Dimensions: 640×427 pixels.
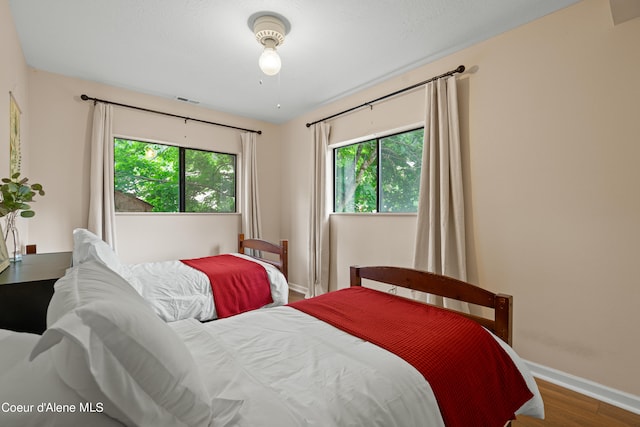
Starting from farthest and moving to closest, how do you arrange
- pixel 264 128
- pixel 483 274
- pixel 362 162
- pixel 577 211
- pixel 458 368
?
pixel 264 128 < pixel 362 162 < pixel 483 274 < pixel 577 211 < pixel 458 368

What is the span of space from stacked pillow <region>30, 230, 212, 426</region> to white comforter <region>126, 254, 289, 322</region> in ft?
5.58

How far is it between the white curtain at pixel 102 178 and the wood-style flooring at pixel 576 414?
376 cm

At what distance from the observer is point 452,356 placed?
3.76 feet

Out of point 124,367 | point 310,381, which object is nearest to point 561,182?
point 310,381

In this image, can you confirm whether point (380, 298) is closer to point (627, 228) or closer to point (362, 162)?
point (627, 228)

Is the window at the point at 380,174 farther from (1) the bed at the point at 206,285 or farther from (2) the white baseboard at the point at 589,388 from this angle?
(2) the white baseboard at the point at 589,388

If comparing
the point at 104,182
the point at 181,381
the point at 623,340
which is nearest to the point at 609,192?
the point at 623,340

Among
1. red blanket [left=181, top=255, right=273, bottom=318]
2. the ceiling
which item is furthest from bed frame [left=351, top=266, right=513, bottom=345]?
the ceiling

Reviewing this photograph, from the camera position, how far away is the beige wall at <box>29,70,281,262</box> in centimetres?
285

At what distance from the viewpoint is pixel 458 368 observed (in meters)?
1.12

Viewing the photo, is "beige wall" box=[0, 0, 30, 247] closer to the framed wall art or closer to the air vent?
the framed wall art

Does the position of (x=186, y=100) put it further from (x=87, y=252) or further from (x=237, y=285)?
(x=87, y=252)

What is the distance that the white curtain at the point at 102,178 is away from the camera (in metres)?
2.97

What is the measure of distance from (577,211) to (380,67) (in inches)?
79.9
